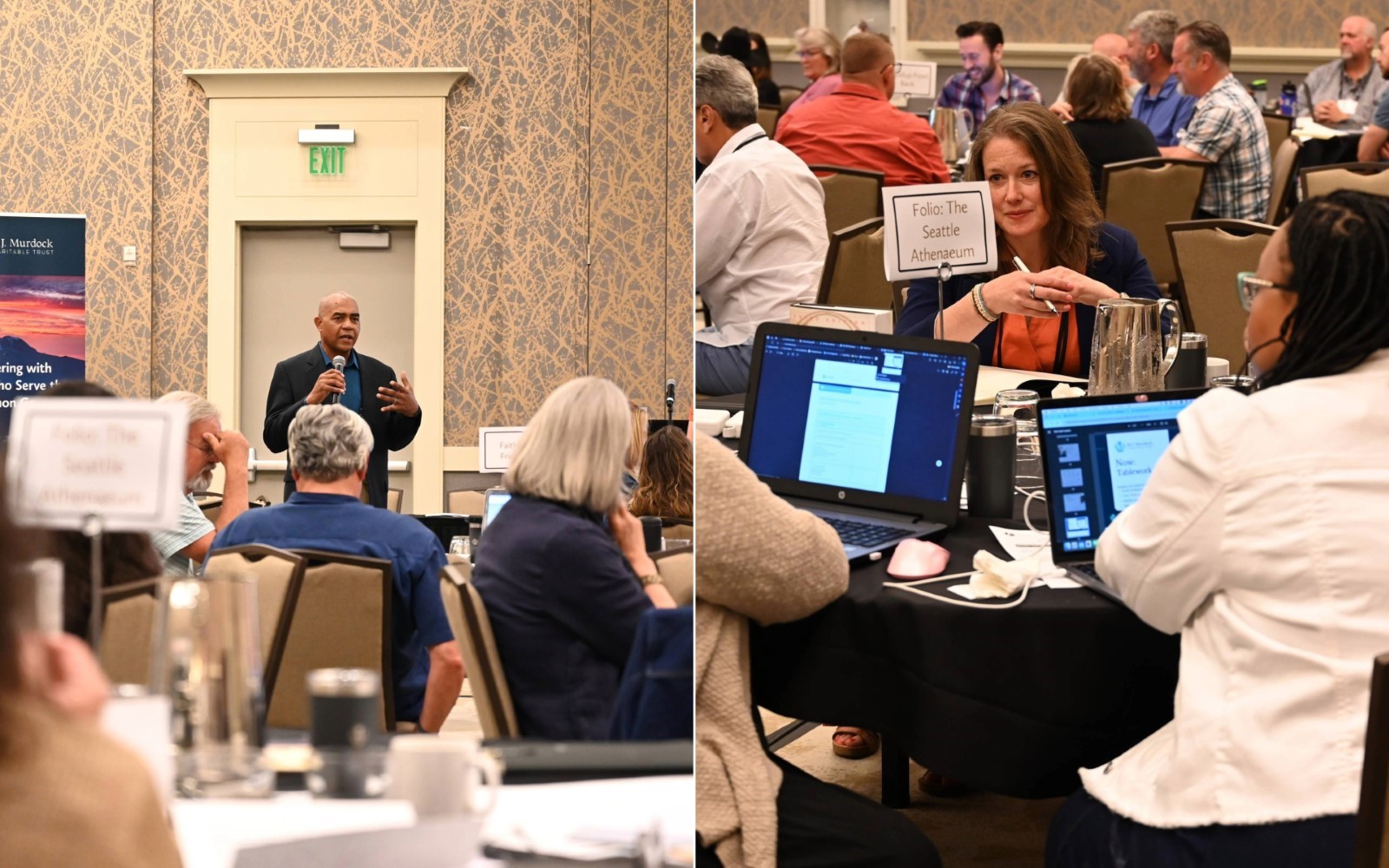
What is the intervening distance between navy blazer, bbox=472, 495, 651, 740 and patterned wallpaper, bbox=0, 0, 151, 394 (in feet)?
0.73

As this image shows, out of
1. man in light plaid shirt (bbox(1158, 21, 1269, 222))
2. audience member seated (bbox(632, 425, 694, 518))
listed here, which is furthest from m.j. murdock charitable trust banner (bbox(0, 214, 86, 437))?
man in light plaid shirt (bbox(1158, 21, 1269, 222))

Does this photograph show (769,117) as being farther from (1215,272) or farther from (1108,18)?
(1108,18)

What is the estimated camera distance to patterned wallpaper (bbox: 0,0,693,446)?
33.0 inches

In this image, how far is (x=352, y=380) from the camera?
0.84 metres

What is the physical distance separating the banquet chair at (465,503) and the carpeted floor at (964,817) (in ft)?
6.11

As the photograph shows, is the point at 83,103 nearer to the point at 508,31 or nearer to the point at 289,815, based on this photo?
the point at 508,31

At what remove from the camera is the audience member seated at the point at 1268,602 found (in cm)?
154

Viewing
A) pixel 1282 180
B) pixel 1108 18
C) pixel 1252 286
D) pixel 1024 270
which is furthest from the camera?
pixel 1108 18

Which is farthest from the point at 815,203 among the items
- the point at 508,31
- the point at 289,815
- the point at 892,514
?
the point at 289,815

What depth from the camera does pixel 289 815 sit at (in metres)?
0.72

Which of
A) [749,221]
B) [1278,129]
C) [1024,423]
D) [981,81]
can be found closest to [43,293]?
[1024,423]

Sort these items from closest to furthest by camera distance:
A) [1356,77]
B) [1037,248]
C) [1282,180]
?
[1037,248]
[1282,180]
[1356,77]

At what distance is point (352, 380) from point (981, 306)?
204 cm

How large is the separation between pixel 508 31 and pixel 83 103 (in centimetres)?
25
